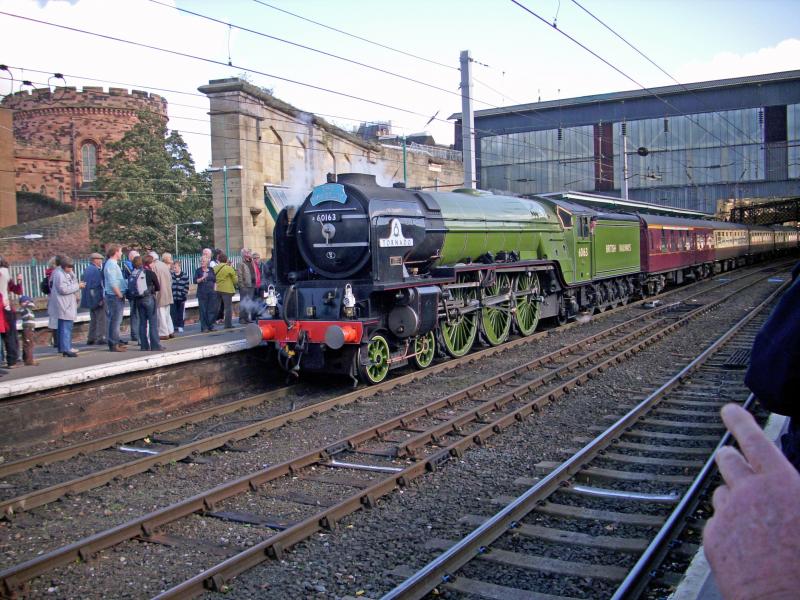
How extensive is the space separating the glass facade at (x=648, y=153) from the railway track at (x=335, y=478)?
3462cm

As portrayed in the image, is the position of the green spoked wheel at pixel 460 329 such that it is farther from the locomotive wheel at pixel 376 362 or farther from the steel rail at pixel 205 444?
the locomotive wheel at pixel 376 362

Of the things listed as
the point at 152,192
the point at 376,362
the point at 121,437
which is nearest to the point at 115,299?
the point at 121,437

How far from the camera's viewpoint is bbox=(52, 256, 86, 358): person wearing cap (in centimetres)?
1017

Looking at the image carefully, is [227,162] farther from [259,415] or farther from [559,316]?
[259,415]

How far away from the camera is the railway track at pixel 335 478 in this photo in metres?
4.61

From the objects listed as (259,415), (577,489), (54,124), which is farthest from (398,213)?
(54,124)

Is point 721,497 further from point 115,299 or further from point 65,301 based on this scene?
point 115,299

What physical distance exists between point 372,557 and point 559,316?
1285 centimetres

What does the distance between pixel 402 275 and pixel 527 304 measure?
5020 mm

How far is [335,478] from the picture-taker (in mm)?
6312

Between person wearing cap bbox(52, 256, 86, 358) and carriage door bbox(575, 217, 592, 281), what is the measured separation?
1111 centimetres

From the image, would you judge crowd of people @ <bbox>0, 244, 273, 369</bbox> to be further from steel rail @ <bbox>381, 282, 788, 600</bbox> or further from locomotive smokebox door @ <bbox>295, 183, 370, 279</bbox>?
steel rail @ <bbox>381, 282, 788, 600</bbox>

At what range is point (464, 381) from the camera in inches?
411

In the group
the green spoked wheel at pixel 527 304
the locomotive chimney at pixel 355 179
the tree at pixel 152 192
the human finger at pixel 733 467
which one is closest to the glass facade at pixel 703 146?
the tree at pixel 152 192
